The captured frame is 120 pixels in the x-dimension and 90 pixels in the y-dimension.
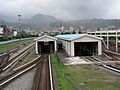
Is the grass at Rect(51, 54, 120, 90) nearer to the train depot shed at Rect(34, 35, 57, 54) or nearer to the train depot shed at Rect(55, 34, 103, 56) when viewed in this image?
the train depot shed at Rect(55, 34, 103, 56)

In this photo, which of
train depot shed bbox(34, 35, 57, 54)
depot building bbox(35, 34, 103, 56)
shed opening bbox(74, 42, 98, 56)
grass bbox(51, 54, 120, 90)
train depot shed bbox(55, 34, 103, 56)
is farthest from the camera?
train depot shed bbox(34, 35, 57, 54)

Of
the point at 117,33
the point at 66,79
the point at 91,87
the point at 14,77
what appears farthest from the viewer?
the point at 117,33

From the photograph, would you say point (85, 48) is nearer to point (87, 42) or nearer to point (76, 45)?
point (76, 45)

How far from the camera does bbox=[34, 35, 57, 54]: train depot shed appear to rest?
1902 inches

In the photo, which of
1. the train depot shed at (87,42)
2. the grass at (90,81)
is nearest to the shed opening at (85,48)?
the train depot shed at (87,42)

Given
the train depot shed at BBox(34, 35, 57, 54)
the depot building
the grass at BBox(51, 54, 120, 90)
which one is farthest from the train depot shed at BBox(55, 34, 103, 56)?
the grass at BBox(51, 54, 120, 90)

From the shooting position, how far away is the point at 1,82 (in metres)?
21.6

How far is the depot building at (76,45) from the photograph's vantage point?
42.2m

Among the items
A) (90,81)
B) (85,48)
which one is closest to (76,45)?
(85,48)

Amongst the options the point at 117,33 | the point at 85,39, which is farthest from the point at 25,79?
the point at 117,33

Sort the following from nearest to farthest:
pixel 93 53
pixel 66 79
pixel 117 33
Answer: pixel 66 79 < pixel 93 53 < pixel 117 33

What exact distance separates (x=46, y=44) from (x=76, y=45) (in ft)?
18.3

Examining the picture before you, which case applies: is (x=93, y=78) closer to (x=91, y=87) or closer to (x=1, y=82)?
(x=91, y=87)

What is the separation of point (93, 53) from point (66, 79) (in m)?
Answer: 24.3
